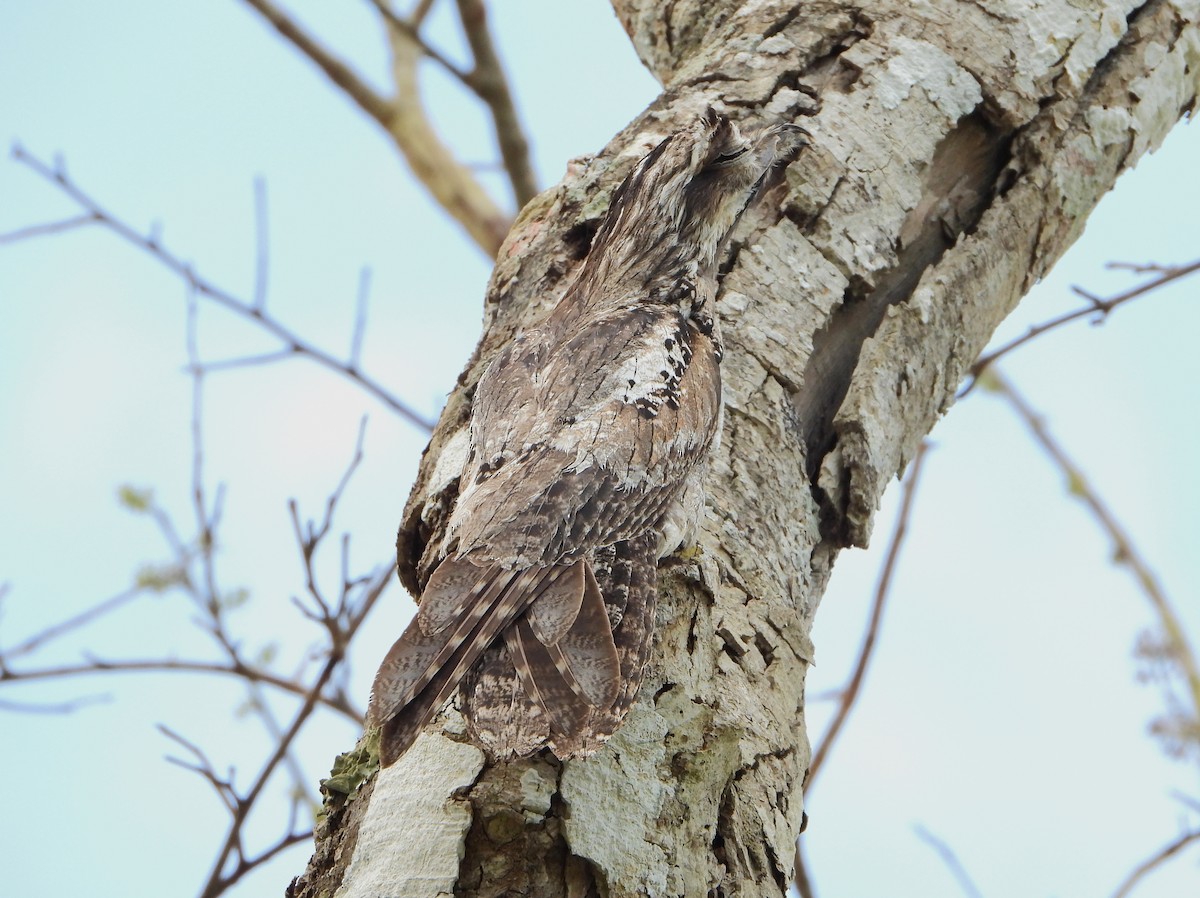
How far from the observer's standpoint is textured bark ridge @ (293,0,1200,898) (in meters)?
2.17

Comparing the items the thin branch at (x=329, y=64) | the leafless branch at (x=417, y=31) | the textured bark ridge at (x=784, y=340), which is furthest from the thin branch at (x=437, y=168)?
the textured bark ridge at (x=784, y=340)

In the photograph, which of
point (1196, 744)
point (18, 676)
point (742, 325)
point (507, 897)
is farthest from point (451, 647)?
point (1196, 744)

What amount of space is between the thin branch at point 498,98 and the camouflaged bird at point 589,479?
2.14 meters

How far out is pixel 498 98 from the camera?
5703 mm

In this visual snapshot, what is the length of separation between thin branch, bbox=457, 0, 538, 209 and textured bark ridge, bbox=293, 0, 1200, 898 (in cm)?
137

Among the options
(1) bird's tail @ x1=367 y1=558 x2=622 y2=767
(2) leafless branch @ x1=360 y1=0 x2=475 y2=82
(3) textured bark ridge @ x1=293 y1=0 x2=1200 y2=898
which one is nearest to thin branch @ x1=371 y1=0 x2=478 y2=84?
(2) leafless branch @ x1=360 y1=0 x2=475 y2=82

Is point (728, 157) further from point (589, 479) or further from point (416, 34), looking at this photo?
point (416, 34)

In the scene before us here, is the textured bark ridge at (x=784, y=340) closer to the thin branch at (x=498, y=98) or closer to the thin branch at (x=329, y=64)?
the thin branch at (x=498, y=98)

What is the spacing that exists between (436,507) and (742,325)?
97 centimetres

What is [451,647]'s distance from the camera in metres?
2.15

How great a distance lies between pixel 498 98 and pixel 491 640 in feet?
13.1

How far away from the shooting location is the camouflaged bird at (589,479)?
214 cm

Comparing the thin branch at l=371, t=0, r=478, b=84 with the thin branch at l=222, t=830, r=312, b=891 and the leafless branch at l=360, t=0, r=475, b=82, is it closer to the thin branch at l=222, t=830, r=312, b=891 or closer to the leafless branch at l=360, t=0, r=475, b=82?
the leafless branch at l=360, t=0, r=475, b=82

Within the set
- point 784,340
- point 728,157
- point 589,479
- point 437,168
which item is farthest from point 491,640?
point 437,168
